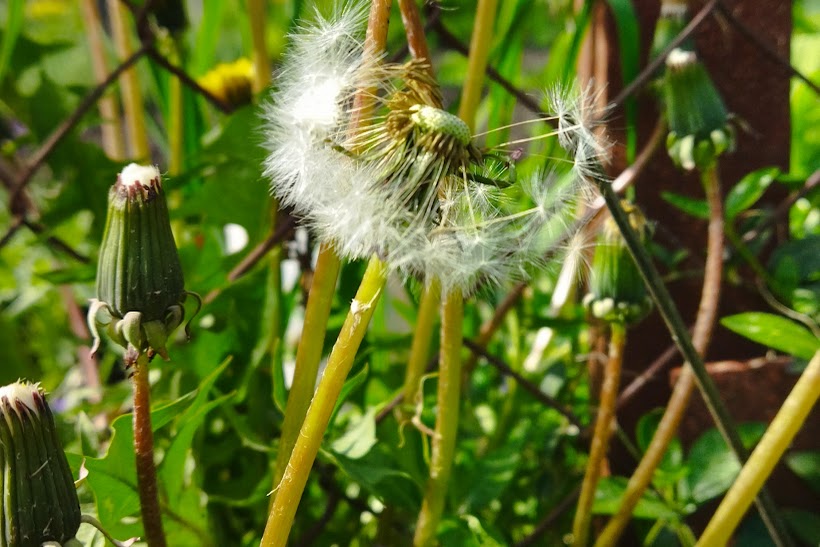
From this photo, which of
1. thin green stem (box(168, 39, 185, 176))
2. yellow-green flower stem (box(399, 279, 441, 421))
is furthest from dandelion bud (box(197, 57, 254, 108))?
yellow-green flower stem (box(399, 279, 441, 421))

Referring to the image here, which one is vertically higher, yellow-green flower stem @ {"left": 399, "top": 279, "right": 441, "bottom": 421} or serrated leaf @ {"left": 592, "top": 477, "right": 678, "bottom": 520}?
yellow-green flower stem @ {"left": 399, "top": 279, "right": 441, "bottom": 421}

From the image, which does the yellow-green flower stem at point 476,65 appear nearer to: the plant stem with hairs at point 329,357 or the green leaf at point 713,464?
the plant stem with hairs at point 329,357

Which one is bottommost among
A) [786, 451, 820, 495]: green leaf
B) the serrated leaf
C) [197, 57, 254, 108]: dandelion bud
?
[786, 451, 820, 495]: green leaf

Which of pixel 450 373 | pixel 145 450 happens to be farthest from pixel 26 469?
pixel 450 373

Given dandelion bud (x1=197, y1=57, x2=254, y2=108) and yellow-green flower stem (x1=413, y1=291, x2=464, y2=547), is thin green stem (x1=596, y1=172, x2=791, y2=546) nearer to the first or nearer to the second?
yellow-green flower stem (x1=413, y1=291, x2=464, y2=547)

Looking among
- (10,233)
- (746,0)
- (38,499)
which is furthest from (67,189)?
(746,0)

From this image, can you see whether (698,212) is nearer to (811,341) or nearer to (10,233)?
(811,341)
